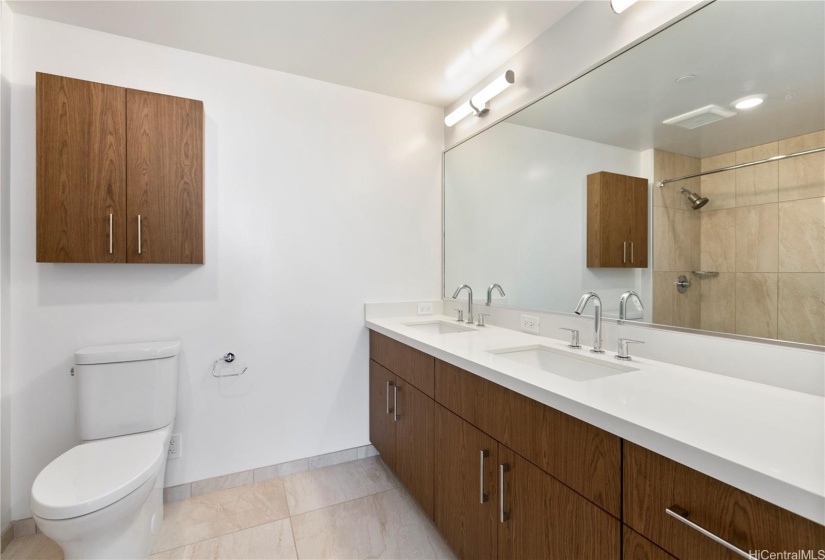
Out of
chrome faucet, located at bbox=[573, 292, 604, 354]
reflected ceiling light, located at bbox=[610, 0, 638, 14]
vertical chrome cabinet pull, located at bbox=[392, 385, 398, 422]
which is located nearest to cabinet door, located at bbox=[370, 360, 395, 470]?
vertical chrome cabinet pull, located at bbox=[392, 385, 398, 422]

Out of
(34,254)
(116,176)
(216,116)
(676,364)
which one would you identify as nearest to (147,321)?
(34,254)

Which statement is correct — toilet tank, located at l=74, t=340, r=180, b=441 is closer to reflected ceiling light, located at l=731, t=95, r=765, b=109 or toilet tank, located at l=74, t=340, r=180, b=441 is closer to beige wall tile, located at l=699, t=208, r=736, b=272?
beige wall tile, located at l=699, t=208, r=736, b=272

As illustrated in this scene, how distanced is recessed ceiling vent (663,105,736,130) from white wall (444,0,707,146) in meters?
0.33

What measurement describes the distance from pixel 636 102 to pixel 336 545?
225 cm

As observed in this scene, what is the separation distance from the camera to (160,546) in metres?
1.62

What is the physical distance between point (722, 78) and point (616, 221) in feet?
1.84

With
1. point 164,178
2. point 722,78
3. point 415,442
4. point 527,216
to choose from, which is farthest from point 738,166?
point 164,178

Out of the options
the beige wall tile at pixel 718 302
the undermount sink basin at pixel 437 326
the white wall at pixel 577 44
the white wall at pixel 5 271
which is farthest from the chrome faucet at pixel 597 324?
the white wall at pixel 5 271

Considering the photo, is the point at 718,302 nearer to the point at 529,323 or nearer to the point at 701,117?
the point at 701,117

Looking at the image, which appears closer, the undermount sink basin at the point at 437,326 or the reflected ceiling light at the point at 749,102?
the reflected ceiling light at the point at 749,102

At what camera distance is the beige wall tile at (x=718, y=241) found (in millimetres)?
1168

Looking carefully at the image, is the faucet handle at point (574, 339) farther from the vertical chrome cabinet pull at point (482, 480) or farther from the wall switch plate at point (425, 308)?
the wall switch plate at point (425, 308)

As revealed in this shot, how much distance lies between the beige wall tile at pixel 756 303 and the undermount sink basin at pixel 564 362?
342mm

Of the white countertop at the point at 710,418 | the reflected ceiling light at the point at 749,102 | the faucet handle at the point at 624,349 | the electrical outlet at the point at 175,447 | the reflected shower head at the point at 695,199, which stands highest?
the reflected ceiling light at the point at 749,102
